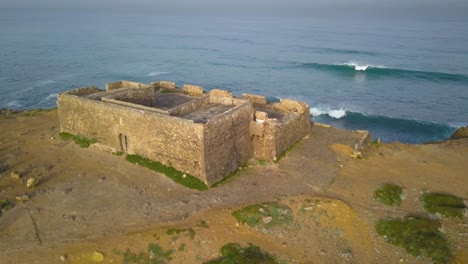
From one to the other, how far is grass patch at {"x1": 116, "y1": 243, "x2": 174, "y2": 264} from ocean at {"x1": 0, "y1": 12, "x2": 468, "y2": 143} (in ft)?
76.9

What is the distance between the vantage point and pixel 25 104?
123 feet

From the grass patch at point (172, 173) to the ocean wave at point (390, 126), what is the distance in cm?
1968

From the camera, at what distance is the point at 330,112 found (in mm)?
36406

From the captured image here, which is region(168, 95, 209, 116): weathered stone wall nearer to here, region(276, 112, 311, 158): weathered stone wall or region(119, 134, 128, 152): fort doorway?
region(119, 134, 128, 152): fort doorway

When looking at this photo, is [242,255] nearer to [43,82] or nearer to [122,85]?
[122,85]

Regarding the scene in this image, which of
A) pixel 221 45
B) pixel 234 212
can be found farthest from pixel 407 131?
pixel 221 45

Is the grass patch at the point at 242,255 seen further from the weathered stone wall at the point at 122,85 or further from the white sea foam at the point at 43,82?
the white sea foam at the point at 43,82

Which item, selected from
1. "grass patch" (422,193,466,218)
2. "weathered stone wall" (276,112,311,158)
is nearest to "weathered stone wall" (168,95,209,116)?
"weathered stone wall" (276,112,311,158)

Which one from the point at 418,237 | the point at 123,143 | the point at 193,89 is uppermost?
the point at 193,89

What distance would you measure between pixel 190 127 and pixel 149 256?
19.4 ft

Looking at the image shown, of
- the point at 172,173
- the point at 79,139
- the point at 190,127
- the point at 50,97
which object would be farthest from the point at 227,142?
the point at 50,97

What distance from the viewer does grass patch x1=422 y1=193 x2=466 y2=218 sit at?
15.1 m

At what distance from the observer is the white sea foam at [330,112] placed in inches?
1408

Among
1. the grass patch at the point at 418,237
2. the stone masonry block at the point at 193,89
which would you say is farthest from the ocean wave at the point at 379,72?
the grass patch at the point at 418,237
